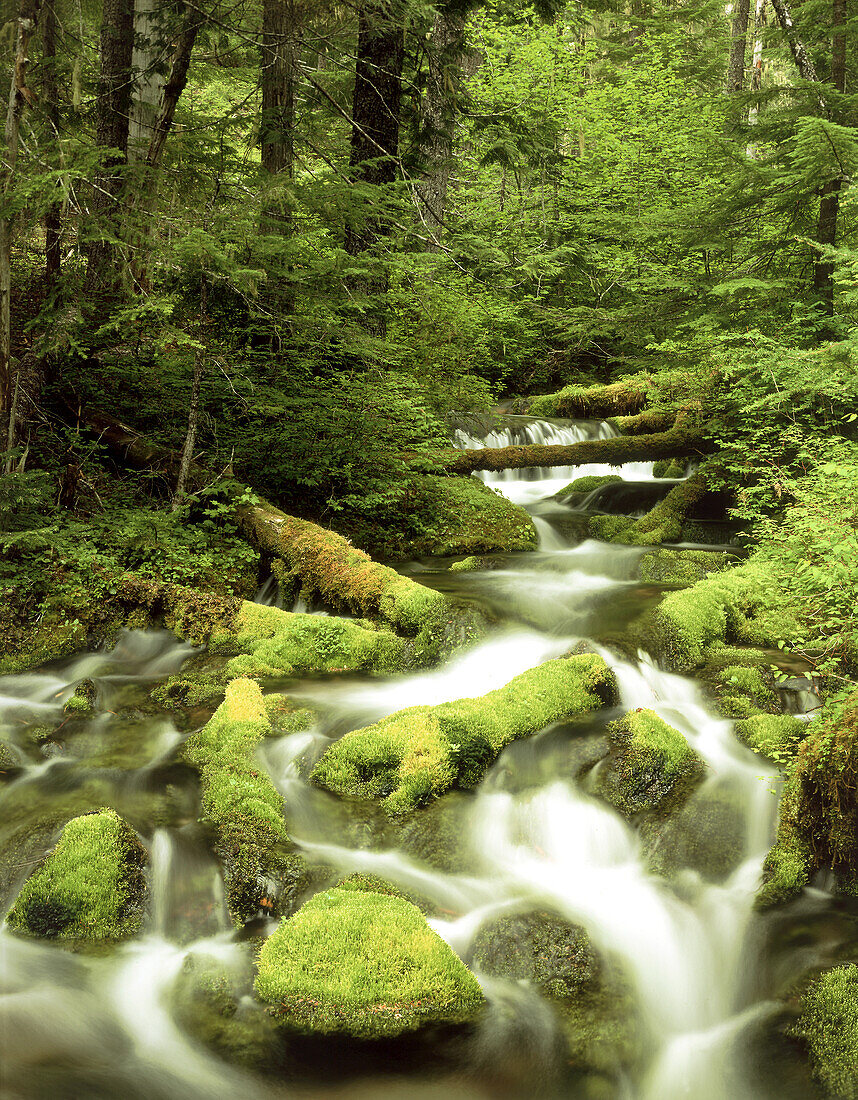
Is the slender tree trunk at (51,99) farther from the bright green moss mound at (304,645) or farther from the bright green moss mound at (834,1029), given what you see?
the bright green moss mound at (834,1029)

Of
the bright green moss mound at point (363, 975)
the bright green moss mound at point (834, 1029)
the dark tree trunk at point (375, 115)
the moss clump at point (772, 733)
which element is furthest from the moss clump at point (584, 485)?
the bright green moss mound at point (363, 975)

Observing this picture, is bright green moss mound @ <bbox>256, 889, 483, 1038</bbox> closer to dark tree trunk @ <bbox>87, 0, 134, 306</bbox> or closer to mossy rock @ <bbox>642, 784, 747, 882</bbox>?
mossy rock @ <bbox>642, 784, 747, 882</bbox>

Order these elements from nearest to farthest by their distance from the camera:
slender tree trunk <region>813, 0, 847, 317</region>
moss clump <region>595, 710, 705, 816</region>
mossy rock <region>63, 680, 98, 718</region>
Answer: moss clump <region>595, 710, 705, 816</region>
mossy rock <region>63, 680, 98, 718</region>
slender tree trunk <region>813, 0, 847, 317</region>

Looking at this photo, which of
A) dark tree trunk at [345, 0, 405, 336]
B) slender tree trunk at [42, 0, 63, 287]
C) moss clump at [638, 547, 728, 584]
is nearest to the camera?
slender tree trunk at [42, 0, 63, 287]

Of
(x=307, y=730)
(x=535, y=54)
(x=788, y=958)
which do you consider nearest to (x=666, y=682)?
(x=788, y=958)

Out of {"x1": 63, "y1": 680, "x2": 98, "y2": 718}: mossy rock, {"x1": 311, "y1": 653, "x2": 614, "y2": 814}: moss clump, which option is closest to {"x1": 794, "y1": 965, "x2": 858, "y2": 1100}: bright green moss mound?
{"x1": 311, "y1": 653, "x2": 614, "y2": 814}: moss clump

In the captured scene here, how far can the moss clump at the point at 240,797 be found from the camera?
402cm

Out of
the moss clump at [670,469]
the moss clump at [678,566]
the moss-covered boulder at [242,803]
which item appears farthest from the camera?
the moss clump at [670,469]

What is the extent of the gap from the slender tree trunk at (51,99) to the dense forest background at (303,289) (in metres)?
0.05

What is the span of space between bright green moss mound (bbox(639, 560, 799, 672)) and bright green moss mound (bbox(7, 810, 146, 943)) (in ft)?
14.9

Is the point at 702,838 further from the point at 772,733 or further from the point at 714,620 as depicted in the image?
the point at 714,620

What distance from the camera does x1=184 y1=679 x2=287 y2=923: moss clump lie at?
402 cm

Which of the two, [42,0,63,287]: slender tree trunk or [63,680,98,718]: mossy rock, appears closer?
[63,680,98,718]: mossy rock

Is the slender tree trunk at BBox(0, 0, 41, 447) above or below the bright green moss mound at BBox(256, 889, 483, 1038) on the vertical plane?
above
